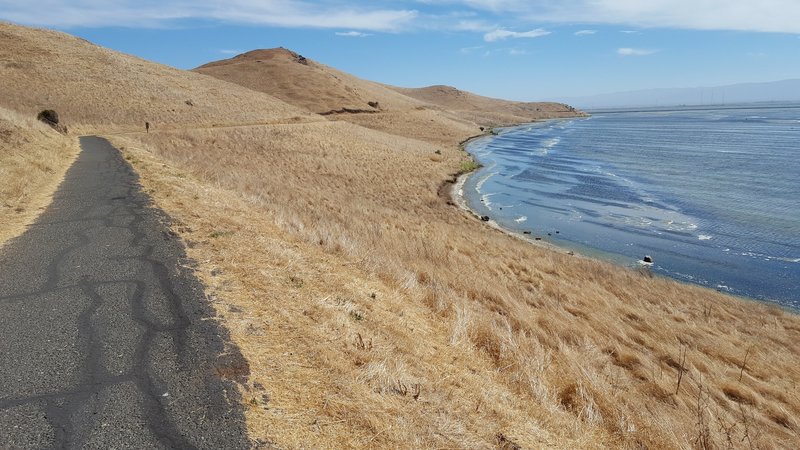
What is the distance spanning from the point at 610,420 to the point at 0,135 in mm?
20035

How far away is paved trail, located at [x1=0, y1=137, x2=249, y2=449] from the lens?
13.3 feet

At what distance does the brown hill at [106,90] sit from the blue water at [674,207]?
28.6 m

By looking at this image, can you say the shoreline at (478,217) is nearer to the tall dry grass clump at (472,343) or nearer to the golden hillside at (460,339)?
the golden hillside at (460,339)

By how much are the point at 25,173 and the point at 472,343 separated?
14145mm

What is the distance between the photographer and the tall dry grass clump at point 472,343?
5.07 metres

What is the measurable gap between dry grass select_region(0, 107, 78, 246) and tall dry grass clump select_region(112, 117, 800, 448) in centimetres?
284

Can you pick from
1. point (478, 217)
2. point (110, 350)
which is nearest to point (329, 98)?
point (478, 217)

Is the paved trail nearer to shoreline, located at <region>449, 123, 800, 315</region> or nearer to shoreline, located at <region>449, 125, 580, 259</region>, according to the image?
shoreline, located at <region>449, 123, 800, 315</region>

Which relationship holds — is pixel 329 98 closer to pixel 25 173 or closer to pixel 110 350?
pixel 25 173

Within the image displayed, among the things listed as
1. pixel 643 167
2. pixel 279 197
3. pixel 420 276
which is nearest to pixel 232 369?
pixel 420 276

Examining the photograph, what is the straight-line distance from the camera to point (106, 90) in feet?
164

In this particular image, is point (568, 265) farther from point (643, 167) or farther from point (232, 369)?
point (643, 167)

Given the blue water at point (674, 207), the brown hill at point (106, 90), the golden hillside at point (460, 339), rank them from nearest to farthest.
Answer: the golden hillside at point (460, 339) → the blue water at point (674, 207) → the brown hill at point (106, 90)

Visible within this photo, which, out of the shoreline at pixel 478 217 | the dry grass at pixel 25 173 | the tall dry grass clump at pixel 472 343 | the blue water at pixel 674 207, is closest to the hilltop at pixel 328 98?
the blue water at pixel 674 207
